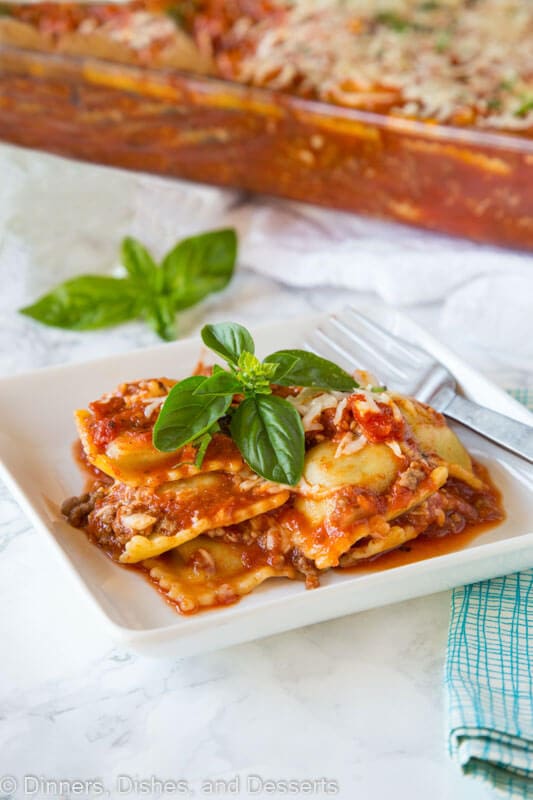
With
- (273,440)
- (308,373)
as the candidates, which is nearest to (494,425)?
(308,373)

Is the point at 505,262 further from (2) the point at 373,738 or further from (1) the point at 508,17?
(2) the point at 373,738

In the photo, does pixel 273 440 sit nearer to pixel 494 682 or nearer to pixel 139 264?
pixel 494 682

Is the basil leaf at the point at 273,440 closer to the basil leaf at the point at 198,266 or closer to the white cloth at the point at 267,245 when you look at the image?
the white cloth at the point at 267,245

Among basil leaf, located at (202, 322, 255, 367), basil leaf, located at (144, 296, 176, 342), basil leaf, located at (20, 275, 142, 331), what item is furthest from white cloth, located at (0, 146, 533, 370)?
basil leaf, located at (202, 322, 255, 367)

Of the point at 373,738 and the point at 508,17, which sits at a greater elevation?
the point at 508,17

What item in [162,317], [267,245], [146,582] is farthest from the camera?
[267,245]

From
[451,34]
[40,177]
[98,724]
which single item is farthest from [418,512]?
[451,34]
